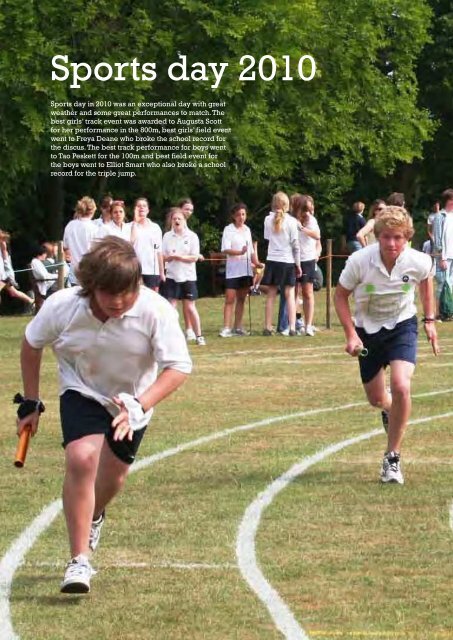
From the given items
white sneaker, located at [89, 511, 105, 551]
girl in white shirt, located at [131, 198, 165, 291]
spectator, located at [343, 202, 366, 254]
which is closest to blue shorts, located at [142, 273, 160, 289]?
girl in white shirt, located at [131, 198, 165, 291]

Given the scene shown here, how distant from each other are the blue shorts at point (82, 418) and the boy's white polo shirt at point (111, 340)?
31 millimetres

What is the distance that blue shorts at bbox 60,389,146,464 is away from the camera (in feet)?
23.8

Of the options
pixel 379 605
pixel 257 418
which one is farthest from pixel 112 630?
pixel 257 418

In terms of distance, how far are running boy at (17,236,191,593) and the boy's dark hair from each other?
0.08ft

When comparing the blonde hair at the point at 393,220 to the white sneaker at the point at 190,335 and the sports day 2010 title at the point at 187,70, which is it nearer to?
the white sneaker at the point at 190,335

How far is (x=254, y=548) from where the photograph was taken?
27.5 ft

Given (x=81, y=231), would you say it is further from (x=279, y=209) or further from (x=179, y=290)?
(x=279, y=209)

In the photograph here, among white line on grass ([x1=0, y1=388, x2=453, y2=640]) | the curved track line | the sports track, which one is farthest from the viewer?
white line on grass ([x1=0, y1=388, x2=453, y2=640])

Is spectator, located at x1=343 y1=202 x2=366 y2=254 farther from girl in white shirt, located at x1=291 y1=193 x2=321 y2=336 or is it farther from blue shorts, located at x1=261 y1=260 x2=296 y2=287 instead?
blue shorts, located at x1=261 y1=260 x2=296 y2=287

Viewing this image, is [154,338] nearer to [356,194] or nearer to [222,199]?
[222,199]

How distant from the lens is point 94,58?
4231cm

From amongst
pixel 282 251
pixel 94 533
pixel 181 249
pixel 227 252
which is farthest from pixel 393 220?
pixel 227 252

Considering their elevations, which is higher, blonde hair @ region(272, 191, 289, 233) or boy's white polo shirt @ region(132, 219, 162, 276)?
blonde hair @ region(272, 191, 289, 233)

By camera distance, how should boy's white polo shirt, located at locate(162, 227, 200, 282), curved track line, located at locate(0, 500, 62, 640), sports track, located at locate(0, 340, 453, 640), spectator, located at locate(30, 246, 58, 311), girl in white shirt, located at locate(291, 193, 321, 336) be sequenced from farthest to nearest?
spectator, located at locate(30, 246, 58, 311) < girl in white shirt, located at locate(291, 193, 321, 336) < boy's white polo shirt, located at locate(162, 227, 200, 282) < sports track, located at locate(0, 340, 453, 640) < curved track line, located at locate(0, 500, 62, 640)
